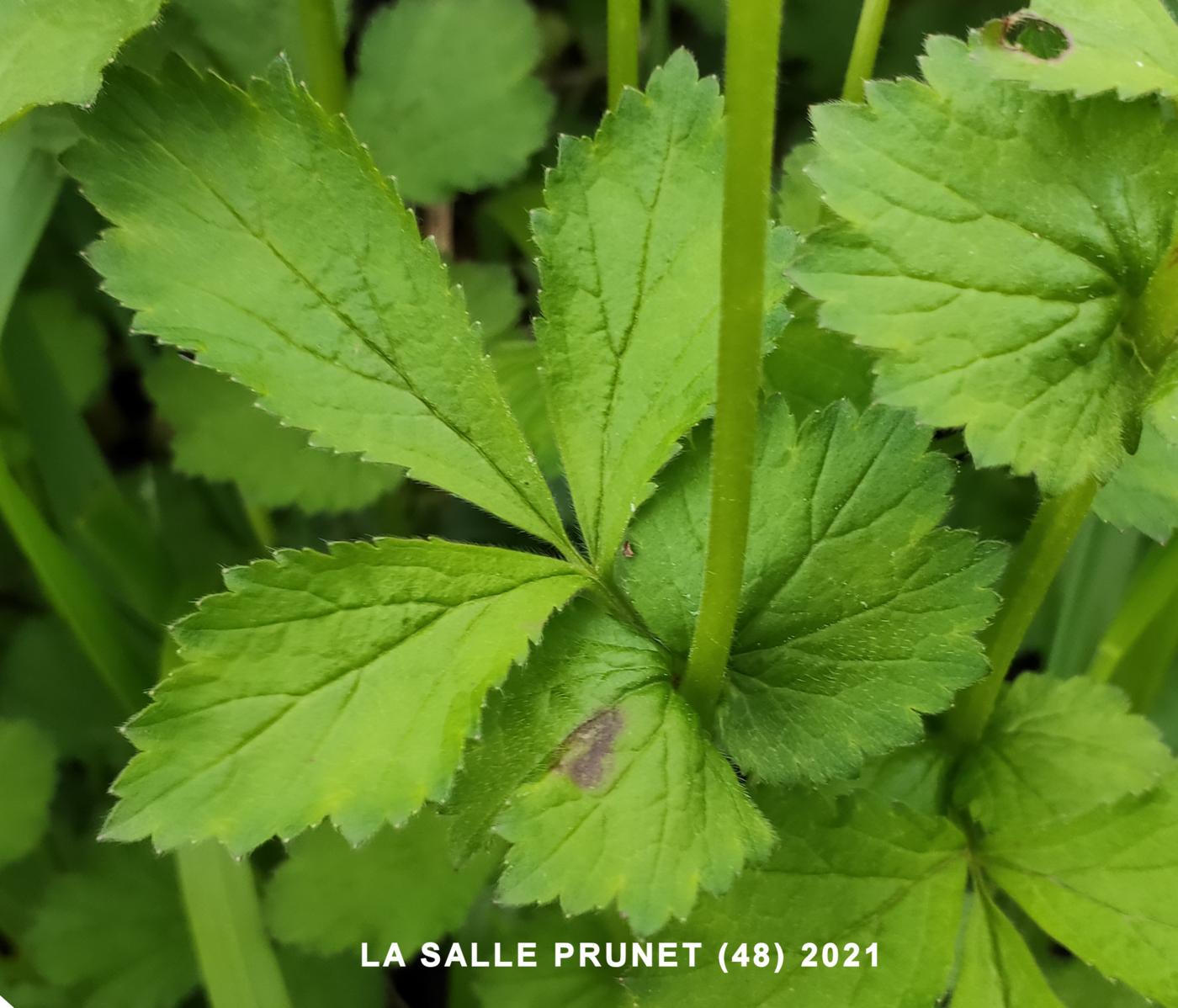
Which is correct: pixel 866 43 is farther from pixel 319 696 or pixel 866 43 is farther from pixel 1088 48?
pixel 319 696

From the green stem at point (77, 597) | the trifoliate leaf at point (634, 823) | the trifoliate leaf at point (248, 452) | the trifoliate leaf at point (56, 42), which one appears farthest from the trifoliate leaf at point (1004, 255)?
the green stem at point (77, 597)

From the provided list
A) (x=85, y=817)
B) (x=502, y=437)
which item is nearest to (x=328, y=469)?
(x=502, y=437)

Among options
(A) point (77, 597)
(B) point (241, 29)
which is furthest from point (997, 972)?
(B) point (241, 29)

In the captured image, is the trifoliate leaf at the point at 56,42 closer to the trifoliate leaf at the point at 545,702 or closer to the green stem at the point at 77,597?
the green stem at the point at 77,597

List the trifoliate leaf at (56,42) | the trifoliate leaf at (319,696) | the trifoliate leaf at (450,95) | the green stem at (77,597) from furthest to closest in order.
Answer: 1. the trifoliate leaf at (450,95)
2. the green stem at (77,597)
3. the trifoliate leaf at (56,42)
4. the trifoliate leaf at (319,696)

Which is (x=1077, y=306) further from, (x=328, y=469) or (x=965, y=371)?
(x=328, y=469)

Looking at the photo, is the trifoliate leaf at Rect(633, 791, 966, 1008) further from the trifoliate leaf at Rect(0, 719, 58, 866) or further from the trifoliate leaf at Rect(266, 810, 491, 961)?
the trifoliate leaf at Rect(0, 719, 58, 866)

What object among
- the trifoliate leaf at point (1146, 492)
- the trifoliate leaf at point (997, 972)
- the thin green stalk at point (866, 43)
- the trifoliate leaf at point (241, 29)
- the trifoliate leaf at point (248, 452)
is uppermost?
the trifoliate leaf at point (241, 29)
